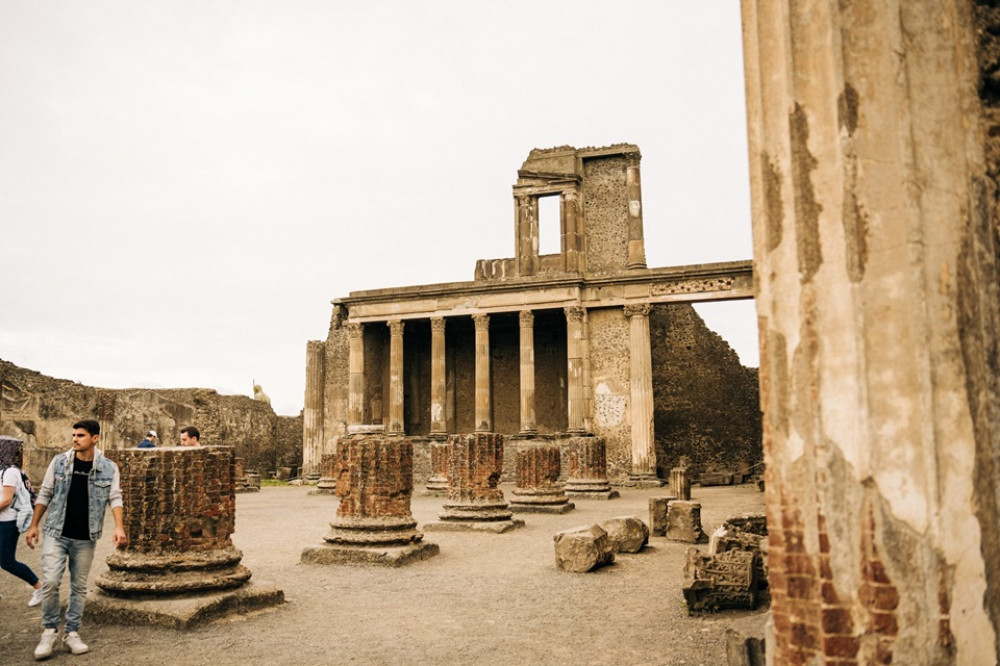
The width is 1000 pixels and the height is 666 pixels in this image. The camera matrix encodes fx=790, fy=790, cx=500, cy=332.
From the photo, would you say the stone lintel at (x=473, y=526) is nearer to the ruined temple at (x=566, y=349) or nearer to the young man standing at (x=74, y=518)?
the young man standing at (x=74, y=518)

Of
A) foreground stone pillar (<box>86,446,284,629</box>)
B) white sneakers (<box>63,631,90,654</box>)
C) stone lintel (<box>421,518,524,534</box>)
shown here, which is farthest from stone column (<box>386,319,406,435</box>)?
white sneakers (<box>63,631,90,654</box>)

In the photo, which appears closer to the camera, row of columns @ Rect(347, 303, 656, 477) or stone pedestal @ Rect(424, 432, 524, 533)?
stone pedestal @ Rect(424, 432, 524, 533)

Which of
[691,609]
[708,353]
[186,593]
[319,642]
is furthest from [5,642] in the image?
[708,353]

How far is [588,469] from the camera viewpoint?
54.1 ft

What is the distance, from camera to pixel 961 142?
3012 millimetres

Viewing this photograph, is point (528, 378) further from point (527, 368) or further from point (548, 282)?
point (548, 282)

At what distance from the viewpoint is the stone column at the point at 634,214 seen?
77.8 ft

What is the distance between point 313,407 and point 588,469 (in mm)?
11711

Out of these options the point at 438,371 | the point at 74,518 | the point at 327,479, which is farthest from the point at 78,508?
the point at 438,371

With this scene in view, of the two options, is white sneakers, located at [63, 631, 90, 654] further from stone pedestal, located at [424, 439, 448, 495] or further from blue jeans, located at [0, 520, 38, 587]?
stone pedestal, located at [424, 439, 448, 495]

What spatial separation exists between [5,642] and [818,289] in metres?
5.15

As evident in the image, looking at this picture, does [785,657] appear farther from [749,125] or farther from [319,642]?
[319,642]

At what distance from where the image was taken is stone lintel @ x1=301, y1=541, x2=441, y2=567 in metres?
7.96

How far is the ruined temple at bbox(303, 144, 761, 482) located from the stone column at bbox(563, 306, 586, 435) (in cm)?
4
